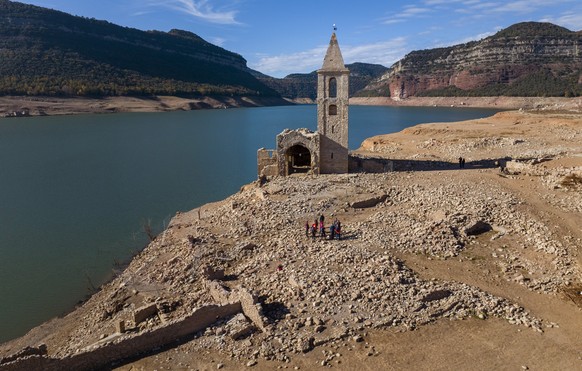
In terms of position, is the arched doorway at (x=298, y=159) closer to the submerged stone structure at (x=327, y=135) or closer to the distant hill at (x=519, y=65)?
the submerged stone structure at (x=327, y=135)

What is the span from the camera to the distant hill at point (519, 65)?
14750 cm

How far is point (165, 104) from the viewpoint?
129m

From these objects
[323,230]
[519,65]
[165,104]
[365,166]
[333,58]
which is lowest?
[323,230]

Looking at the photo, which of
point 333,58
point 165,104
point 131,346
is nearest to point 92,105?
point 165,104

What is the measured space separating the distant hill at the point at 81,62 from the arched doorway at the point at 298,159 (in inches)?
3833

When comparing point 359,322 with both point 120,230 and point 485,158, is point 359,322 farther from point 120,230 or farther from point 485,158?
point 485,158

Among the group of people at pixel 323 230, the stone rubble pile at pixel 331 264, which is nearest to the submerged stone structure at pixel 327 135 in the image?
the stone rubble pile at pixel 331 264

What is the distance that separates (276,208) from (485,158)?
22347 millimetres

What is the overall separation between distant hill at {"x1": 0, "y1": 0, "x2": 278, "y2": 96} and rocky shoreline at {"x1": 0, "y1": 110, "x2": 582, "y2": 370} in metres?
106

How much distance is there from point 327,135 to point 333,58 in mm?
5240

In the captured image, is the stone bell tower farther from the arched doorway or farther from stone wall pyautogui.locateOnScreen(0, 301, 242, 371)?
stone wall pyautogui.locateOnScreen(0, 301, 242, 371)

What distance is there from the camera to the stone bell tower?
28984 mm

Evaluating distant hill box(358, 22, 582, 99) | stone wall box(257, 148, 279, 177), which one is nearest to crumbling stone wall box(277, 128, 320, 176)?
stone wall box(257, 148, 279, 177)

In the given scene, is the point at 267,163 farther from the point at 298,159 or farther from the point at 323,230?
the point at 323,230
